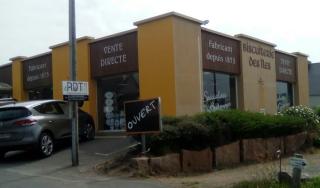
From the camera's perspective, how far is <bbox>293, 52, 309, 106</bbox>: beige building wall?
28.8 meters

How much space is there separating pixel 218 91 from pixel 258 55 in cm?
394

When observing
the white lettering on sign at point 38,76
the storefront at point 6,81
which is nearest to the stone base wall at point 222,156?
the white lettering on sign at point 38,76

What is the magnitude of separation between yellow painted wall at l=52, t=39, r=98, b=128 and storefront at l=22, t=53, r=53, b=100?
0.68 m

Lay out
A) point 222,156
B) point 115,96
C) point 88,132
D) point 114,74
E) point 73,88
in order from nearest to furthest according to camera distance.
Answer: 1. point 73,88
2. point 222,156
3. point 88,132
4. point 114,74
5. point 115,96

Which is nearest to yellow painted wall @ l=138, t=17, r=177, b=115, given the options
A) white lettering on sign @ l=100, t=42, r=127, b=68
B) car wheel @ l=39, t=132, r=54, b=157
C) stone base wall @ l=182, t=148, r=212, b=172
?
white lettering on sign @ l=100, t=42, r=127, b=68

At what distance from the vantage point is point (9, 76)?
24.8 meters

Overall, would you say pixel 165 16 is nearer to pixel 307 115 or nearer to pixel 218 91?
pixel 218 91

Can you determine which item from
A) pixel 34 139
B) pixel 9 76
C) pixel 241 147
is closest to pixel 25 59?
pixel 9 76

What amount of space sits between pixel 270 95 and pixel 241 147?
9.42m

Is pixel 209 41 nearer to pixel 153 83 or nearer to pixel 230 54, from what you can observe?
pixel 230 54

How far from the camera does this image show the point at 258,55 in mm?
23766

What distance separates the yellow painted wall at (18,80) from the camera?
2386 cm

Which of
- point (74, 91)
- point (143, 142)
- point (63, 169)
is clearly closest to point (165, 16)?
point (74, 91)

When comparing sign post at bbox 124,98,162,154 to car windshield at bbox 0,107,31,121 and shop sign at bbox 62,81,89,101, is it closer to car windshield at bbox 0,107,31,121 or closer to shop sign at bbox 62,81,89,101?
shop sign at bbox 62,81,89,101
